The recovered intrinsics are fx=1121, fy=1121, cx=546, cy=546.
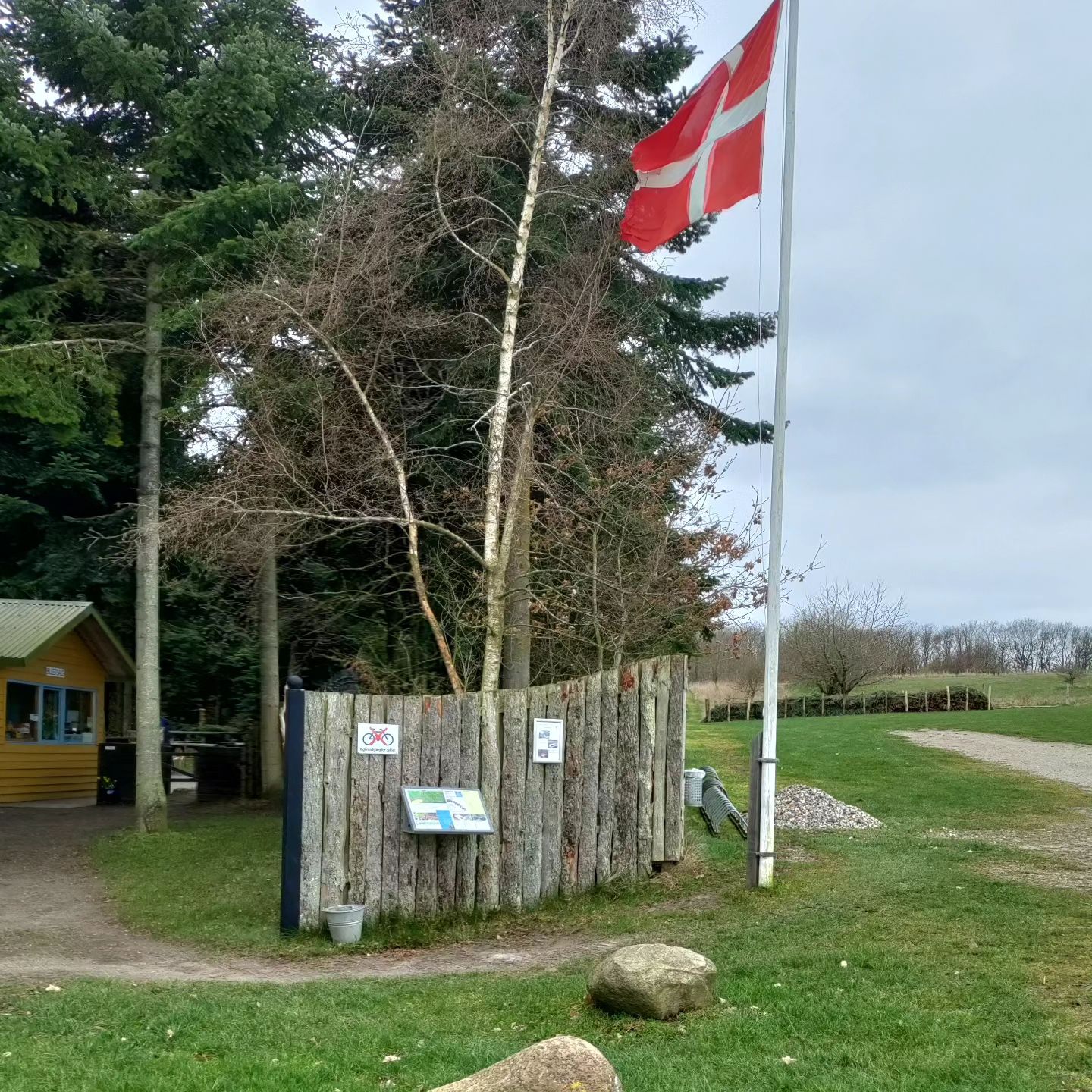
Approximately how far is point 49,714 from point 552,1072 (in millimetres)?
21709

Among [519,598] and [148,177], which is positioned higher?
[148,177]

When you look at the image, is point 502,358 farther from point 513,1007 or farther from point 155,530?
point 513,1007

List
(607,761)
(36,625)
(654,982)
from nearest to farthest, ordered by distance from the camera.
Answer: (654,982)
(607,761)
(36,625)

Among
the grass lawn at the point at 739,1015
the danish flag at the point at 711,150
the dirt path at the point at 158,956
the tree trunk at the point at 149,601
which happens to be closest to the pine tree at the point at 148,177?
the tree trunk at the point at 149,601

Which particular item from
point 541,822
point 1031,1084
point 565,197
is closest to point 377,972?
point 541,822

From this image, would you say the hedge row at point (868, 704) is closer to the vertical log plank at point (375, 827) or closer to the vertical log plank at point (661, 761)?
the vertical log plank at point (661, 761)

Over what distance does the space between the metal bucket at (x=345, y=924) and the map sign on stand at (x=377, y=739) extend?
4.10 ft

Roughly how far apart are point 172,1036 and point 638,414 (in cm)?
981

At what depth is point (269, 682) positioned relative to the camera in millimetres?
18859

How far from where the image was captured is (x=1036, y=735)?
33.4 m

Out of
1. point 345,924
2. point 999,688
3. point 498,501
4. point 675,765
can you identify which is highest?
point 498,501

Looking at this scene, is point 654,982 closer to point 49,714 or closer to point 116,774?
point 116,774

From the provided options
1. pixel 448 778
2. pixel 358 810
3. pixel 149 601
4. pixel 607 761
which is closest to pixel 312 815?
pixel 358 810

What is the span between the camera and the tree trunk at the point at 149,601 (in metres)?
16.1
